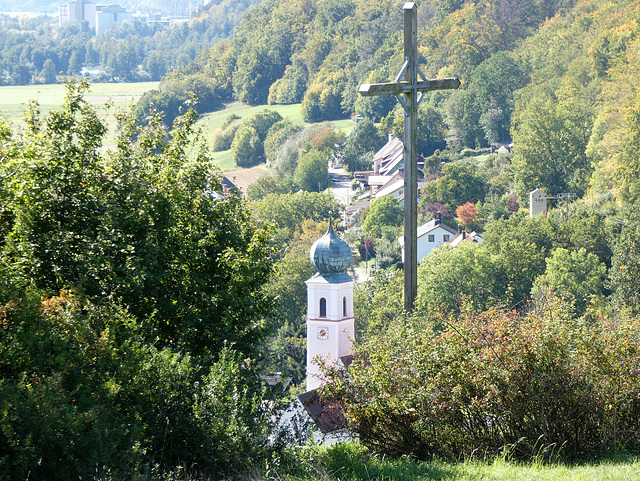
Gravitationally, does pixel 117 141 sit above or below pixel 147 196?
above

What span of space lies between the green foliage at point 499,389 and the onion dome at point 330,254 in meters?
25.2

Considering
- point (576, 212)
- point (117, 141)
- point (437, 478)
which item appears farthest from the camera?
point (576, 212)

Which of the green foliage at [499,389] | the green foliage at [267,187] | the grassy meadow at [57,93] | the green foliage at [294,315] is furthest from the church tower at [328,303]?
the green foliage at [267,187]

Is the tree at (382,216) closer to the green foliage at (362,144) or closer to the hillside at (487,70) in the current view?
the hillside at (487,70)

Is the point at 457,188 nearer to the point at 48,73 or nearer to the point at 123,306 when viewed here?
the point at 123,306

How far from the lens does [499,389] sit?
6652mm

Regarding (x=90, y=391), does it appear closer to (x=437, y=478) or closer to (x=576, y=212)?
(x=437, y=478)

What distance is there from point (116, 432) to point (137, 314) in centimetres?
297

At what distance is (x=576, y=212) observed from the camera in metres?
50.3

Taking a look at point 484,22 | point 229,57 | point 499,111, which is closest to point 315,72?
point 229,57

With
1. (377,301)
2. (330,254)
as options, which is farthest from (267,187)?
(330,254)

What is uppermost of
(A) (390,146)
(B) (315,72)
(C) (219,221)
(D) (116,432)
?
(B) (315,72)

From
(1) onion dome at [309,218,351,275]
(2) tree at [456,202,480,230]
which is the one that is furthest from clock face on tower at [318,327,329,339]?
(2) tree at [456,202,480,230]

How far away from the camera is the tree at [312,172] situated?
95562 mm
